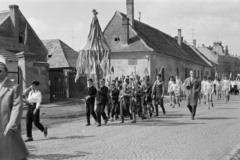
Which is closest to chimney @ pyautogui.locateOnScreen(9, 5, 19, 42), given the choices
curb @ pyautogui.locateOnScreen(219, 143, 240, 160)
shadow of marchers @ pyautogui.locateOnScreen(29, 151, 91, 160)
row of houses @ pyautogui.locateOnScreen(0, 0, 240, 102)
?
row of houses @ pyautogui.locateOnScreen(0, 0, 240, 102)

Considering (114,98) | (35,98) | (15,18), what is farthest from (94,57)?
(15,18)

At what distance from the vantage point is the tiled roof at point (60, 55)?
34.8 meters

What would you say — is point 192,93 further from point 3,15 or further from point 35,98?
point 3,15

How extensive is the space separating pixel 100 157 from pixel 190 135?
3.53 m

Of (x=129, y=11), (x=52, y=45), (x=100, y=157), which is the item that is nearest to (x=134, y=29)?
(x=129, y=11)

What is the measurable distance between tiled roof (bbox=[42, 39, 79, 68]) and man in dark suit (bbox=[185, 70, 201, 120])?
2176 cm

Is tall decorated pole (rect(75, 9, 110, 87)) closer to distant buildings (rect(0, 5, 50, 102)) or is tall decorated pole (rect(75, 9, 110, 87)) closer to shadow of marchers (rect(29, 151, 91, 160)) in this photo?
distant buildings (rect(0, 5, 50, 102))

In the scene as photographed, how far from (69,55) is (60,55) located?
94 centimetres

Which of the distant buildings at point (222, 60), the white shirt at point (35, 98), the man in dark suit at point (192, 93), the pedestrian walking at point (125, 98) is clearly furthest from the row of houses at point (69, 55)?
the distant buildings at point (222, 60)

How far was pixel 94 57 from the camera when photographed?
15156 mm

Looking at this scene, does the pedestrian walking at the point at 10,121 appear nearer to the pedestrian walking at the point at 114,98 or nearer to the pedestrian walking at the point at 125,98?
the pedestrian walking at the point at 125,98

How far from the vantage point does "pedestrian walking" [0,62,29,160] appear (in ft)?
14.6

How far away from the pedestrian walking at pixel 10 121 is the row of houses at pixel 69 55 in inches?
419

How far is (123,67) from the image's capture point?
3641cm
